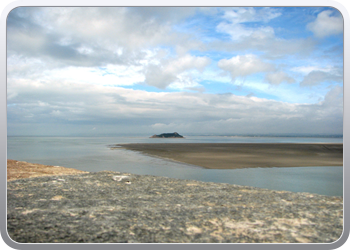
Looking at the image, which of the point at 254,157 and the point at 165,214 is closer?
the point at 165,214

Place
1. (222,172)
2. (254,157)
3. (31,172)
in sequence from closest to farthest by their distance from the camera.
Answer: (31,172), (222,172), (254,157)

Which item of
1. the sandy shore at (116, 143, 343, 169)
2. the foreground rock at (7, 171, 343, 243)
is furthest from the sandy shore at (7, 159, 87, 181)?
the sandy shore at (116, 143, 343, 169)

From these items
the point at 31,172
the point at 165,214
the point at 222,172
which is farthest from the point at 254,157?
the point at 165,214

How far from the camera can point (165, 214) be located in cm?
489

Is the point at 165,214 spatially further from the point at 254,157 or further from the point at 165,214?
the point at 254,157

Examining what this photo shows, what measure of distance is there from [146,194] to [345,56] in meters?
5.68

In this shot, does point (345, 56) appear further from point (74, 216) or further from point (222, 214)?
point (74, 216)

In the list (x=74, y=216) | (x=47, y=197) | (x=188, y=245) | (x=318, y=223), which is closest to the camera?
(x=188, y=245)

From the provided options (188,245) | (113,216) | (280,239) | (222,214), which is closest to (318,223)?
(280,239)

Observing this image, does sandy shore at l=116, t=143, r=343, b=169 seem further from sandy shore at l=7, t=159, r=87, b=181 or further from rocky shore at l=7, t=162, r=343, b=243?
rocky shore at l=7, t=162, r=343, b=243

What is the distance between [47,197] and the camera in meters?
6.25

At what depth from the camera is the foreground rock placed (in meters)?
3.83

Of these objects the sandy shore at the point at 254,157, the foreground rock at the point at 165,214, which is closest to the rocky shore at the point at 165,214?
the foreground rock at the point at 165,214

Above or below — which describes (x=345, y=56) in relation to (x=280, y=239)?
above
